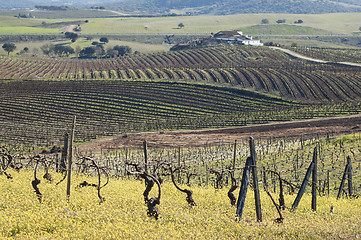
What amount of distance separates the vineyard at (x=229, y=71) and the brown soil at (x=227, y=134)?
2065 cm

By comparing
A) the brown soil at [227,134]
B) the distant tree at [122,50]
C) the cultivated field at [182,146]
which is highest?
the distant tree at [122,50]

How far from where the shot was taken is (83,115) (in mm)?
74625

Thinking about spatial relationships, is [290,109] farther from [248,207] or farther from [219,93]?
[248,207]

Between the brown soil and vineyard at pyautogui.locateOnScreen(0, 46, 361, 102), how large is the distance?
2065cm

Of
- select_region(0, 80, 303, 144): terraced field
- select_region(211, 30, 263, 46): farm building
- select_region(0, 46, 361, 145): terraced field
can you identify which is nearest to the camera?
select_region(0, 80, 303, 144): terraced field

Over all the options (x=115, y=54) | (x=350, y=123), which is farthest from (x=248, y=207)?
(x=115, y=54)

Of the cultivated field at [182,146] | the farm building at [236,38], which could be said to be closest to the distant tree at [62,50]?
the cultivated field at [182,146]

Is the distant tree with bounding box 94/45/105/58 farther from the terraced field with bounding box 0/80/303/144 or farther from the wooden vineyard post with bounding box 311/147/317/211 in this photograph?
the wooden vineyard post with bounding box 311/147/317/211

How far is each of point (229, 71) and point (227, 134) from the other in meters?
48.5

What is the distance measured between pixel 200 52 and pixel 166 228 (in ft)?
440

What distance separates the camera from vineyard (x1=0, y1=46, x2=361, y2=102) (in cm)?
8925

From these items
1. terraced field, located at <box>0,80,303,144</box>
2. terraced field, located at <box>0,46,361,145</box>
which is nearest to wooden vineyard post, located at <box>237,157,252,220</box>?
terraced field, located at <box>0,46,361,145</box>

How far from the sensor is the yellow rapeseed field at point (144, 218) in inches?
543

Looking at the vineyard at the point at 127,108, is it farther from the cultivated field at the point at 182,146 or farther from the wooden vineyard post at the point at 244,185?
the wooden vineyard post at the point at 244,185
